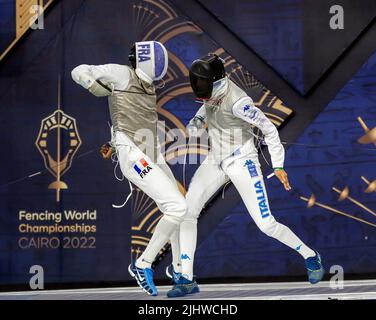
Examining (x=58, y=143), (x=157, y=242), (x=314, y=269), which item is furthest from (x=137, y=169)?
(x=58, y=143)

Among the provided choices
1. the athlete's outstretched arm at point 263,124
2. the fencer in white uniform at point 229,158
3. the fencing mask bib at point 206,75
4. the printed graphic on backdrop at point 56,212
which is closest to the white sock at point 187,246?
the fencer in white uniform at point 229,158

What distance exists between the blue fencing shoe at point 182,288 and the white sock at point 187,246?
1.1 inches

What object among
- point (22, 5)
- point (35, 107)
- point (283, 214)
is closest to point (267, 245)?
point (283, 214)

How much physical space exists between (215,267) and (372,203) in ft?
3.63

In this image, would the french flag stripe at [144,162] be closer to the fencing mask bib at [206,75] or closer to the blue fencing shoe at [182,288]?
the fencing mask bib at [206,75]

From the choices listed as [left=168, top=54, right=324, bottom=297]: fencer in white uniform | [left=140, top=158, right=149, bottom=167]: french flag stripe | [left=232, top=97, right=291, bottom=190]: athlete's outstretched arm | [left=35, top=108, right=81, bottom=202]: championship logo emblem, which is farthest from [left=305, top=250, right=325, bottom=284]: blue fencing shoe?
[left=35, top=108, right=81, bottom=202]: championship logo emblem

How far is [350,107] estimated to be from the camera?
5918mm

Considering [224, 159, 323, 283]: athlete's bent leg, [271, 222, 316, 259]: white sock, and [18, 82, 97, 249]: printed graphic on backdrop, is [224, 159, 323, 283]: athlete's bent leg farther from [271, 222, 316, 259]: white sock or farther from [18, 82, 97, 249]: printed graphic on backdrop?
[18, 82, 97, 249]: printed graphic on backdrop

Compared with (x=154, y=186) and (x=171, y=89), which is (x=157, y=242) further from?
→ (x=171, y=89)

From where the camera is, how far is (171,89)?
5996 mm

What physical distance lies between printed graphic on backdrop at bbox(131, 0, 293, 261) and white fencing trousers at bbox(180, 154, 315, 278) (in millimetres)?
833

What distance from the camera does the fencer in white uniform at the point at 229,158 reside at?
4941mm

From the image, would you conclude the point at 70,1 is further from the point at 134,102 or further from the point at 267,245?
the point at 267,245
